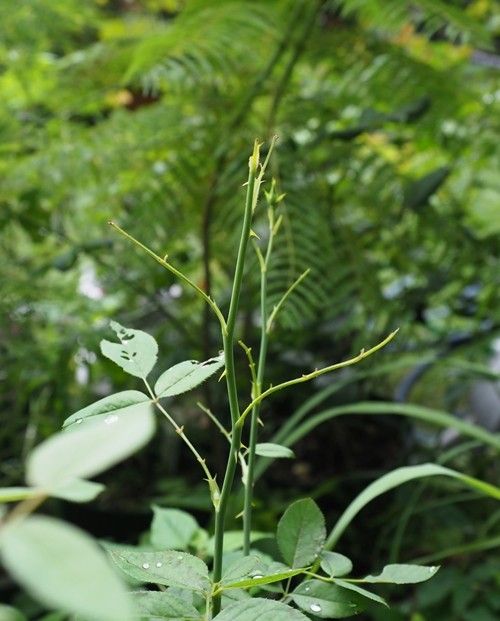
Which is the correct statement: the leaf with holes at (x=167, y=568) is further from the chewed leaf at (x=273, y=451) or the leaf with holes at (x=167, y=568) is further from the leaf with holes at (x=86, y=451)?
the leaf with holes at (x=86, y=451)

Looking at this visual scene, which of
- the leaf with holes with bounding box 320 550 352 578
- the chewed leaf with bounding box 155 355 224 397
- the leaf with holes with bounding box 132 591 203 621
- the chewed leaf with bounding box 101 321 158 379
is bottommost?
the leaf with holes with bounding box 320 550 352 578

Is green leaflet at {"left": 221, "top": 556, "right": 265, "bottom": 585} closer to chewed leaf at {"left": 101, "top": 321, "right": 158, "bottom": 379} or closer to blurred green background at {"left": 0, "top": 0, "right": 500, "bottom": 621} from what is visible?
chewed leaf at {"left": 101, "top": 321, "right": 158, "bottom": 379}

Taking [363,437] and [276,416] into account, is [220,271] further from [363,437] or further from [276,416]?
[363,437]

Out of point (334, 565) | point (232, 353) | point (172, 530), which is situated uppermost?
point (232, 353)

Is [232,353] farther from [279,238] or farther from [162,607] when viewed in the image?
[279,238]

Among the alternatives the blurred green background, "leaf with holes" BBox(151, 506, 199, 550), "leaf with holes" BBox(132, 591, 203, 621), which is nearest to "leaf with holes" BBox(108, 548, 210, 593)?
"leaf with holes" BBox(132, 591, 203, 621)

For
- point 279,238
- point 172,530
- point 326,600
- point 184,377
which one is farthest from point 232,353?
point 279,238
